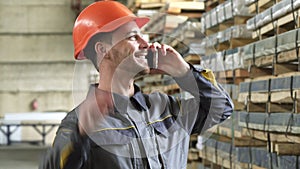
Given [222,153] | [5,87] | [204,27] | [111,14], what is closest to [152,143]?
[111,14]

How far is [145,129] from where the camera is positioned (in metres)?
2.06

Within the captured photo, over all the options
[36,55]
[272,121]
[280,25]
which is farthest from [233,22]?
[36,55]

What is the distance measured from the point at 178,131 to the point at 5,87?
13.5 metres

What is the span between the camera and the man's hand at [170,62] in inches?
81.8

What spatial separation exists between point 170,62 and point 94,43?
0.31 m

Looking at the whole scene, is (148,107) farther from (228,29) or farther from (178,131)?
(228,29)

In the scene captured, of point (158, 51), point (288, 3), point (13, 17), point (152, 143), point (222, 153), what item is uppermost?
point (13, 17)

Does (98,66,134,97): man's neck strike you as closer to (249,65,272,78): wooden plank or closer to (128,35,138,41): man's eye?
(128,35,138,41): man's eye

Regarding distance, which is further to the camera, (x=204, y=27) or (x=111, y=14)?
(x=204, y=27)

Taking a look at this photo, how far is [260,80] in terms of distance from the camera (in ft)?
14.2

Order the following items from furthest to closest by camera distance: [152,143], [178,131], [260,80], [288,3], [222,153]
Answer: [222,153] < [260,80] < [288,3] < [178,131] < [152,143]

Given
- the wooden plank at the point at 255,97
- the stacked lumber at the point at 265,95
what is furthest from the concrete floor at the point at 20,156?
the wooden plank at the point at 255,97

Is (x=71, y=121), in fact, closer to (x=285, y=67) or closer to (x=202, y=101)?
(x=202, y=101)

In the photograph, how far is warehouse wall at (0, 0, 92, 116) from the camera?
15.0 metres
